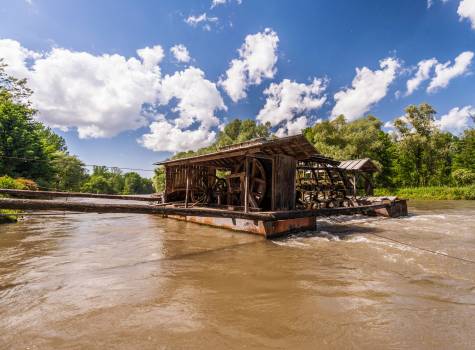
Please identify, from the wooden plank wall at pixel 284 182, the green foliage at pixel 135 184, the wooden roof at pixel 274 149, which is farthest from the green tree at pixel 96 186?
the wooden plank wall at pixel 284 182

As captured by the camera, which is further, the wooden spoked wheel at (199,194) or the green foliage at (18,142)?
the green foliage at (18,142)

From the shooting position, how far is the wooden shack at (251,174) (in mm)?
9484

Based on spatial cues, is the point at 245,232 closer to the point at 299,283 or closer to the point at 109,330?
the point at 299,283

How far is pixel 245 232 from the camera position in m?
9.78

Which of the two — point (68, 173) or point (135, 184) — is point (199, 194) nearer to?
point (68, 173)

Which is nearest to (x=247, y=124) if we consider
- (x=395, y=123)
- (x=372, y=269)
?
(x=395, y=123)

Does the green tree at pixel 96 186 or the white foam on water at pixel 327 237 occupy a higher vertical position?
the green tree at pixel 96 186

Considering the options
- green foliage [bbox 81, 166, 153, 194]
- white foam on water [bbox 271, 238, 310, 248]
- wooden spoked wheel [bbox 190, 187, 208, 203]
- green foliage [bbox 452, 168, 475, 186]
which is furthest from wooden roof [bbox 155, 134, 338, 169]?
green foliage [bbox 81, 166, 153, 194]

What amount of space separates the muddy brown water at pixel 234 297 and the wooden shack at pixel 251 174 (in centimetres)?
314

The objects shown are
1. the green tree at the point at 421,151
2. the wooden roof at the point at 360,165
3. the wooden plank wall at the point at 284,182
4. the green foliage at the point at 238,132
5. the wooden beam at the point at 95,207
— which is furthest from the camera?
the green foliage at the point at 238,132

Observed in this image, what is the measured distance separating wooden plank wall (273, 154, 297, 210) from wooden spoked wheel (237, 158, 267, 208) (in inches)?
44.6

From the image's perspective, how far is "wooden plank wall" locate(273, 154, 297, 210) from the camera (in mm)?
10070

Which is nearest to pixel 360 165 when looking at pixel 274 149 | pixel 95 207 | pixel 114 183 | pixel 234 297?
pixel 274 149

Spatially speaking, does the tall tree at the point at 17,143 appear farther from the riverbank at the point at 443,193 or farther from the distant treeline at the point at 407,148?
the riverbank at the point at 443,193
